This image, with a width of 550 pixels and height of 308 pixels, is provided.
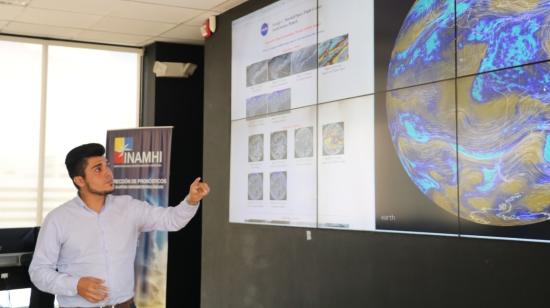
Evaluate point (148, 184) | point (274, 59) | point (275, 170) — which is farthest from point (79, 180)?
point (148, 184)

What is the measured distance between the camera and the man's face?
3.30 metres

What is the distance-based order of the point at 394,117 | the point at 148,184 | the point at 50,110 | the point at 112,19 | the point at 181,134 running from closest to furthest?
the point at 394,117 < the point at 112,19 < the point at 148,184 < the point at 50,110 < the point at 181,134

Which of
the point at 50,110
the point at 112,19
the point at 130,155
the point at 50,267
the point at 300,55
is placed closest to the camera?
the point at 50,267

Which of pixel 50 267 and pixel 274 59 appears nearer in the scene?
pixel 50 267

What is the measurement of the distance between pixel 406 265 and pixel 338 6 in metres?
2.03

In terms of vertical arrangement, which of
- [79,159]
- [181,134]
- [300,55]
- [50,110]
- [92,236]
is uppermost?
[300,55]

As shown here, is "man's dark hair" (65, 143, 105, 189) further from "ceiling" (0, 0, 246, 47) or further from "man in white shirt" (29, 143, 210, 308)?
"ceiling" (0, 0, 246, 47)

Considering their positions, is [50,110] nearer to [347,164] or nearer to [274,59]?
[274,59]

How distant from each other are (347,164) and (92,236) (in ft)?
6.92

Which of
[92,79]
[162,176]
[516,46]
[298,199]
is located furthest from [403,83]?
[92,79]

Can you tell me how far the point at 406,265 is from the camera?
4164 millimetres

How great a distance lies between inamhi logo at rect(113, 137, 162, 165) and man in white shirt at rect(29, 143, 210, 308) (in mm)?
4127

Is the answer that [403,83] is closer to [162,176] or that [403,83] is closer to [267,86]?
[267,86]

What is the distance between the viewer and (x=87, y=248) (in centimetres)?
324
